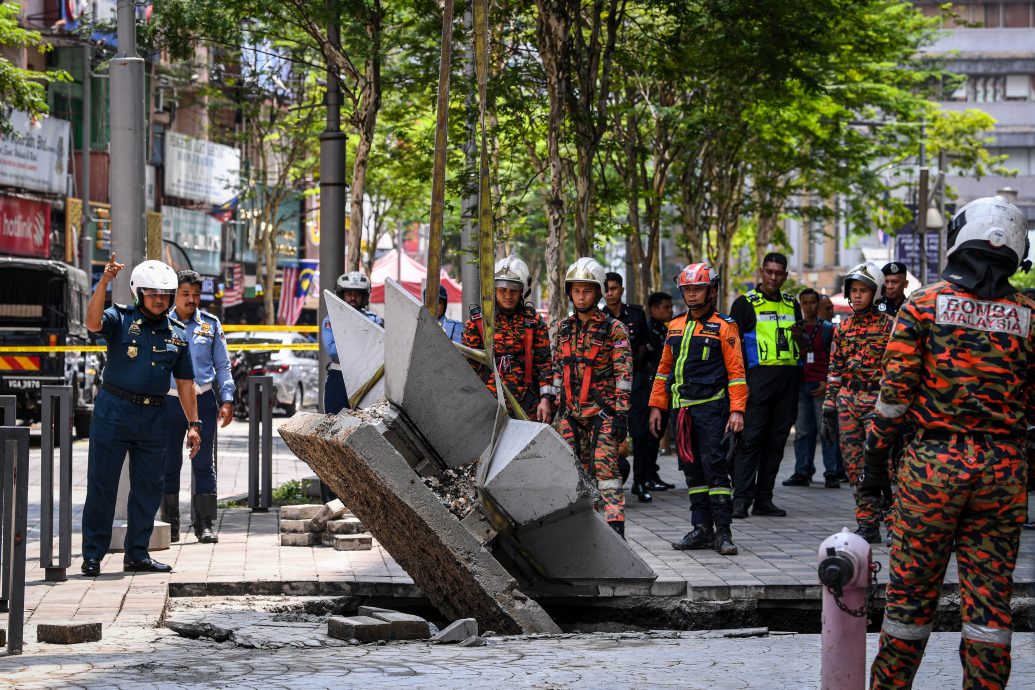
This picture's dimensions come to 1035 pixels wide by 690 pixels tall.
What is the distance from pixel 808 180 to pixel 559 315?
50.0 feet

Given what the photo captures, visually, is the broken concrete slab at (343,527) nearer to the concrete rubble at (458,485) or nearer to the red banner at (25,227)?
the concrete rubble at (458,485)

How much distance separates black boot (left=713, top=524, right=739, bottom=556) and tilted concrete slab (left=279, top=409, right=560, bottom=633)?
232 centimetres

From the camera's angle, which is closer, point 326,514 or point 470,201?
point 326,514

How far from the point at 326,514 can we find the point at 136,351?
205 centimetres

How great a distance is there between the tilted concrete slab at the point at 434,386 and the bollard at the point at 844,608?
10.8 feet

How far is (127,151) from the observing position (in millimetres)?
10836

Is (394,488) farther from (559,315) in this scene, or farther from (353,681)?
(559,315)

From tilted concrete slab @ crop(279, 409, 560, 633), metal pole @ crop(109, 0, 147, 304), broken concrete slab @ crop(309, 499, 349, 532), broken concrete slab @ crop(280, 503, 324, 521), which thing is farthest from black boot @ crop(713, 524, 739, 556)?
metal pole @ crop(109, 0, 147, 304)

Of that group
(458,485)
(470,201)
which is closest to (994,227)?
(458,485)

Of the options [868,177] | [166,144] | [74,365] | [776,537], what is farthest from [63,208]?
[776,537]

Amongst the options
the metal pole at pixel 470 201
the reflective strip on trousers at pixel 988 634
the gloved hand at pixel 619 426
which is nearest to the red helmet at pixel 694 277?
the gloved hand at pixel 619 426

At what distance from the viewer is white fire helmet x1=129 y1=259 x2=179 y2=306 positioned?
30.7 feet

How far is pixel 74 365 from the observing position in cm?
2203

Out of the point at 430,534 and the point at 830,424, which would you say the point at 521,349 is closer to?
the point at 830,424
